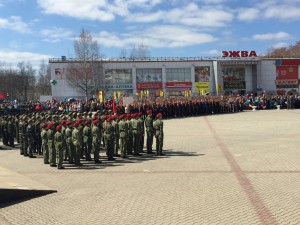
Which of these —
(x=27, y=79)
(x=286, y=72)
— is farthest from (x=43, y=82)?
(x=286, y=72)

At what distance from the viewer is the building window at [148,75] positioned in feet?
188

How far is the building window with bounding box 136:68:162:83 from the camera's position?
188 feet

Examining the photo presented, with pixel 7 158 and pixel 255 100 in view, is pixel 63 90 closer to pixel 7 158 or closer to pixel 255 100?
pixel 255 100

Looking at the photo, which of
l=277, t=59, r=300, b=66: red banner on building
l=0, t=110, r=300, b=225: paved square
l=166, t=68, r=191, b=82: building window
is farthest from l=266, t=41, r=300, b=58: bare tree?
l=0, t=110, r=300, b=225: paved square

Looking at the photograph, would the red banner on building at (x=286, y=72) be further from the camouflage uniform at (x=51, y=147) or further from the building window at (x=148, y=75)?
the camouflage uniform at (x=51, y=147)

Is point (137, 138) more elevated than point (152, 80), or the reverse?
point (152, 80)

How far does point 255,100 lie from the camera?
35.4 metres

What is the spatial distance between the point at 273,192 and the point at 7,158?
10548 mm

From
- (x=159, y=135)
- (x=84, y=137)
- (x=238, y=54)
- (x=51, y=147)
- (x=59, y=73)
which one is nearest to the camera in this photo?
(x=51, y=147)

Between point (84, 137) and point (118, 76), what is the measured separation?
4414 centimetres

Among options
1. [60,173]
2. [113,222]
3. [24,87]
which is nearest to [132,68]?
[24,87]

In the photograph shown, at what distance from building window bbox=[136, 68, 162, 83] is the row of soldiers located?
41670mm

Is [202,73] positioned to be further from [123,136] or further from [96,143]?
[96,143]

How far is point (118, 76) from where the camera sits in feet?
186
